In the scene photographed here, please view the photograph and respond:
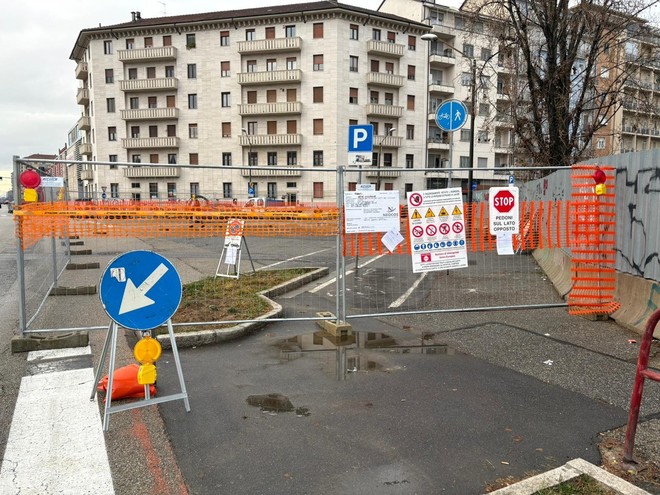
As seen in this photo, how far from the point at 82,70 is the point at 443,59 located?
46.1 metres

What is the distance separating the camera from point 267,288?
8953 millimetres

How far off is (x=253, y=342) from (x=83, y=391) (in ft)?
6.76

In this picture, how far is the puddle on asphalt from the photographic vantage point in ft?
16.9

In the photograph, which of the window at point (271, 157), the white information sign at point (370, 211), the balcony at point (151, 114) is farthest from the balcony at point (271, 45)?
the white information sign at point (370, 211)

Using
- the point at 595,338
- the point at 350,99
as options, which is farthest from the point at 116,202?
the point at 350,99

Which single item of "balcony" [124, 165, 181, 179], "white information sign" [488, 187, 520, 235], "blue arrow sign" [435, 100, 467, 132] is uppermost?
"balcony" [124, 165, 181, 179]

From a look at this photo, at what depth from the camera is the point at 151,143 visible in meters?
56.2

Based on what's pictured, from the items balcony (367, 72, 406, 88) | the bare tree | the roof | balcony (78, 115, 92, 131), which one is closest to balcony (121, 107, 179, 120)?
the roof

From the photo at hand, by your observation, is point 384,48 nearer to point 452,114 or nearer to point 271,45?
point 271,45

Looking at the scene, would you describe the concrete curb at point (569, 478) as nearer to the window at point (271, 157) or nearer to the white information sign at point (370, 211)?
the white information sign at point (370, 211)

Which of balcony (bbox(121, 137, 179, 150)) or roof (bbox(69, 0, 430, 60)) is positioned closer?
roof (bbox(69, 0, 430, 60))

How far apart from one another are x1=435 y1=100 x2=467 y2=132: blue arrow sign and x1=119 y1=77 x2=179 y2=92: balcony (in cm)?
5216

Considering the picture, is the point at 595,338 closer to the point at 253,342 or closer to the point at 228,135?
the point at 253,342

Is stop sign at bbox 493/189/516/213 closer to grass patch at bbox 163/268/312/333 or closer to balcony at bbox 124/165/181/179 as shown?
grass patch at bbox 163/268/312/333
